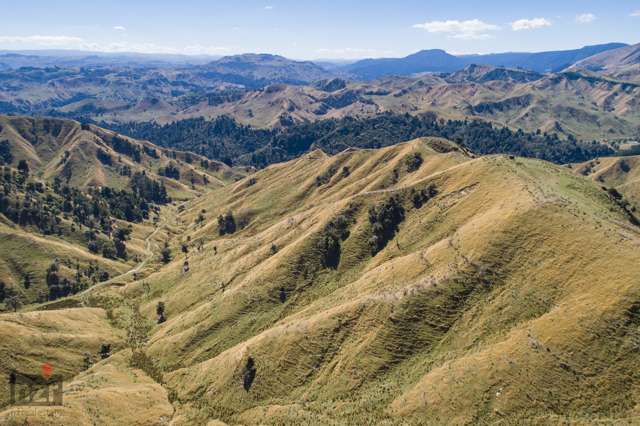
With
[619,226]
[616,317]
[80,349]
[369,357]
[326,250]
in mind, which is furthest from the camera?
[326,250]

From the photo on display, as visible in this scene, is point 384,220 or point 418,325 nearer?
point 418,325

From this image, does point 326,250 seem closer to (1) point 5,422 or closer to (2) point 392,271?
(2) point 392,271

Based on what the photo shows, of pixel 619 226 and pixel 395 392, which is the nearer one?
pixel 395 392

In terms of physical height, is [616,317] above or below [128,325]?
above

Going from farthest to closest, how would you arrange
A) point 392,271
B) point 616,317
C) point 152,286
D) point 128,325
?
point 152,286, point 128,325, point 392,271, point 616,317

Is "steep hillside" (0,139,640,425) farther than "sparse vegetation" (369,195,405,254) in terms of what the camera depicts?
No

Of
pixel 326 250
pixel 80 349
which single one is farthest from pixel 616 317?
pixel 80 349

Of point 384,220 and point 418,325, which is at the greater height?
point 384,220

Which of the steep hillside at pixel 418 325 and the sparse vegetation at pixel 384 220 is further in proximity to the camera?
the sparse vegetation at pixel 384 220
